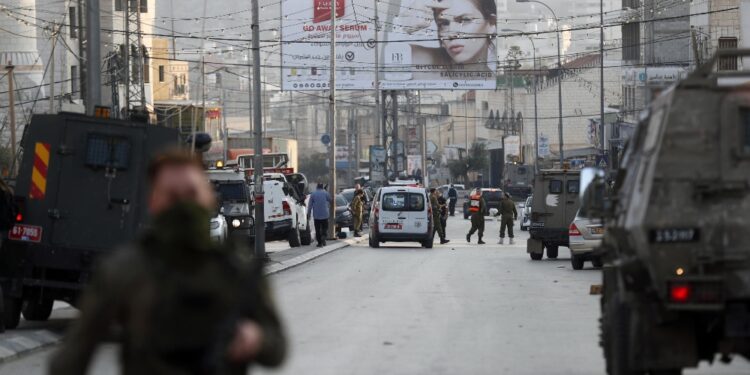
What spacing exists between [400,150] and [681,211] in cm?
7451

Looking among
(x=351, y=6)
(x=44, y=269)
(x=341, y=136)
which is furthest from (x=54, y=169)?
(x=341, y=136)

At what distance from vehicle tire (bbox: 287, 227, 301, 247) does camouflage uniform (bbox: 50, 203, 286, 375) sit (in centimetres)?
3565

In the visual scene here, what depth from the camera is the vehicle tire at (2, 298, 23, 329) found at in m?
15.6

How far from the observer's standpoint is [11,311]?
15.8 m

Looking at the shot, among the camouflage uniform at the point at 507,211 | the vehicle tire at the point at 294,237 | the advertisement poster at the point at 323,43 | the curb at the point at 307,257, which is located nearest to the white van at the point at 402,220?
the curb at the point at 307,257

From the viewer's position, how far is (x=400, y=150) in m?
83.8

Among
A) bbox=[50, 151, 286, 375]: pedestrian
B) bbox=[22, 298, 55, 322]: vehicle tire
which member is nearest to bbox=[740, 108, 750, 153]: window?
bbox=[50, 151, 286, 375]: pedestrian

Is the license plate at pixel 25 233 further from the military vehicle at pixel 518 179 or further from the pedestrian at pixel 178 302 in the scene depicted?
the military vehicle at pixel 518 179

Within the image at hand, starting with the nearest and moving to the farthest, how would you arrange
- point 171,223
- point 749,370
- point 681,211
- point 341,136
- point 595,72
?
point 171,223 → point 681,211 → point 749,370 → point 595,72 → point 341,136

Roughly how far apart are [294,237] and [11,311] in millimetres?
25359

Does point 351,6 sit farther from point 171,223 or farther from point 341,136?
point 341,136

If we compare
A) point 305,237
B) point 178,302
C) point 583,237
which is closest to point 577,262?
point 583,237

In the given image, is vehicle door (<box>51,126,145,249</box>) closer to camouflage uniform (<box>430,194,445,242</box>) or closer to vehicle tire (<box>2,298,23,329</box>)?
vehicle tire (<box>2,298,23,329</box>)

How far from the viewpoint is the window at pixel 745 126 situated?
32.0 ft
